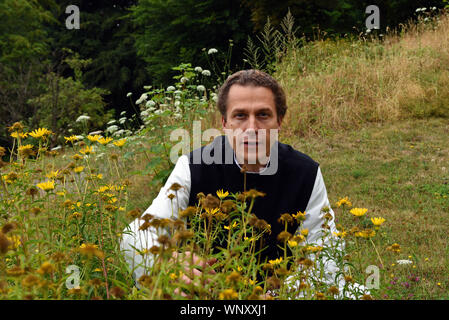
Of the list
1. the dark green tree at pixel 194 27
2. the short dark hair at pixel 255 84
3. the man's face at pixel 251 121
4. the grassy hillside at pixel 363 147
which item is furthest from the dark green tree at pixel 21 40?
the man's face at pixel 251 121

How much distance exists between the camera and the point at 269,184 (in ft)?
7.12

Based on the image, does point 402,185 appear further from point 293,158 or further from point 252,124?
point 252,124

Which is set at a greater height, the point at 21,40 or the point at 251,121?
the point at 21,40

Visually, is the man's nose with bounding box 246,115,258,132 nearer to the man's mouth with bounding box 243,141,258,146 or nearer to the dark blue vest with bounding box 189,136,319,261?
the man's mouth with bounding box 243,141,258,146

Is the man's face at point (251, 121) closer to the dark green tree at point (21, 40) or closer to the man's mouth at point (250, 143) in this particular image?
the man's mouth at point (250, 143)

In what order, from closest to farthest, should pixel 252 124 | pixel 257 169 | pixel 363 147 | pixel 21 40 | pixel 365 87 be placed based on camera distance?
pixel 252 124
pixel 257 169
pixel 363 147
pixel 365 87
pixel 21 40

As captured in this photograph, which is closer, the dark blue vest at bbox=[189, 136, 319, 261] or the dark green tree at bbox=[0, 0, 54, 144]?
the dark blue vest at bbox=[189, 136, 319, 261]

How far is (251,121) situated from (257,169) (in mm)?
339

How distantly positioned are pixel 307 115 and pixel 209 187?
13.9 feet

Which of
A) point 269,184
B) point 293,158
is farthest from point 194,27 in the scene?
point 269,184

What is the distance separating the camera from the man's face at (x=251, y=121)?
6.50ft

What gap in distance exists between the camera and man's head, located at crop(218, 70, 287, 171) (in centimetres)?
199

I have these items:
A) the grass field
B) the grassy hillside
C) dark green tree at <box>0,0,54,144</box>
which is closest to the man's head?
the grassy hillside
